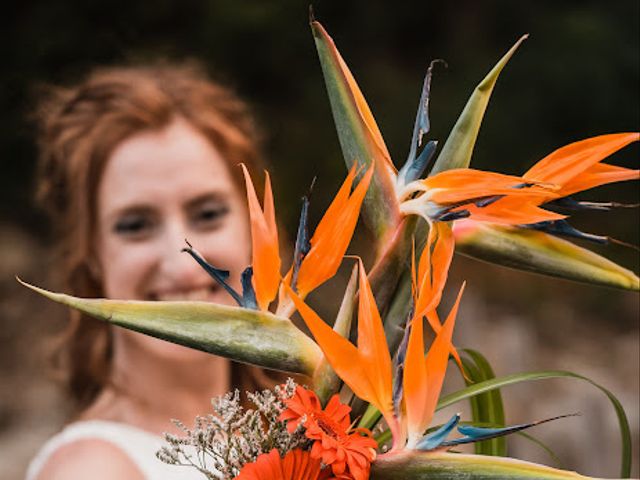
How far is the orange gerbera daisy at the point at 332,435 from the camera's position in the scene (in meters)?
0.49

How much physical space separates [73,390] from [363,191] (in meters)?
0.96

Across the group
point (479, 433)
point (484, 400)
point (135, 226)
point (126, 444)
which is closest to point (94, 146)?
point (135, 226)

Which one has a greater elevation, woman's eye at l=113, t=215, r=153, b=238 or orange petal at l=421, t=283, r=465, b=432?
woman's eye at l=113, t=215, r=153, b=238

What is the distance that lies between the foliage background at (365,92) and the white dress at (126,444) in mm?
2298

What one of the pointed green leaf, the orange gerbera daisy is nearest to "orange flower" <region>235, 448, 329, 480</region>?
the orange gerbera daisy

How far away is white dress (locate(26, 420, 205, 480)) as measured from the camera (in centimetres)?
116

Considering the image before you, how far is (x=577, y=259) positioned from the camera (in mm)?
543

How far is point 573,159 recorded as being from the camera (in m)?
0.55

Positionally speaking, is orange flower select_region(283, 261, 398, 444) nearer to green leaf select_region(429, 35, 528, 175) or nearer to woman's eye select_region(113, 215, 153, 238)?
green leaf select_region(429, 35, 528, 175)

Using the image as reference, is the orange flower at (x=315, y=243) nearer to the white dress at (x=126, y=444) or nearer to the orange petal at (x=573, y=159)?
the orange petal at (x=573, y=159)

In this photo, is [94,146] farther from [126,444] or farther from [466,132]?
[466,132]

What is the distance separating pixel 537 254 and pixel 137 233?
2.11 ft

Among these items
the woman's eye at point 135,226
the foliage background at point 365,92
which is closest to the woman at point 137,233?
the woman's eye at point 135,226

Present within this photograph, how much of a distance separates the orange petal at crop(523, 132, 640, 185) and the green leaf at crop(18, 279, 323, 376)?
150 millimetres
